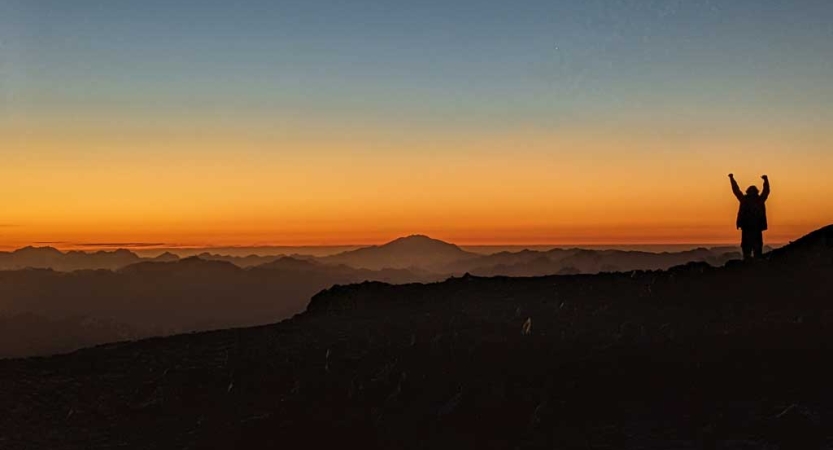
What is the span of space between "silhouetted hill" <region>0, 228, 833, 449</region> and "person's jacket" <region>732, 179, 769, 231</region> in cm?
528

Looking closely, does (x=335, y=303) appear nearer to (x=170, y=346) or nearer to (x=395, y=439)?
(x=170, y=346)

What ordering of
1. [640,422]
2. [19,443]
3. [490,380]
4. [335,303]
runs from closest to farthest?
1. [640,422]
2. [19,443]
3. [490,380]
4. [335,303]

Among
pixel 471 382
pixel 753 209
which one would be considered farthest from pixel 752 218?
pixel 471 382

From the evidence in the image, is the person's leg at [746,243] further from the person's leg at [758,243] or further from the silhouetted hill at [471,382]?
the silhouetted hill at [471,382]

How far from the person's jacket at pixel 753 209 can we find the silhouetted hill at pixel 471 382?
17.3 feet

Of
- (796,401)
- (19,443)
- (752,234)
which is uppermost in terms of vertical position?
(752,234)

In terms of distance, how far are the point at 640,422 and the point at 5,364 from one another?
1410 cm

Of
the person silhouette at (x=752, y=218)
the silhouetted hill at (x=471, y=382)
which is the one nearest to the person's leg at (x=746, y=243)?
the person silhouette at (x=752, y=218)

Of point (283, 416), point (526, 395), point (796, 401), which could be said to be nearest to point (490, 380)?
point (526, 395)

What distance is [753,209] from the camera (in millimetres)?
27062

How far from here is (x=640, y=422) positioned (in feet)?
39.1

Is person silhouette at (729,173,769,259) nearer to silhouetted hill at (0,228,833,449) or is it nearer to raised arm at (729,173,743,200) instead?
raised arm at (729,173,743,200)

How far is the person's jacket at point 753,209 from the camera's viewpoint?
27062 millimetres

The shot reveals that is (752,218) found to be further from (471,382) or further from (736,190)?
(471,382)
